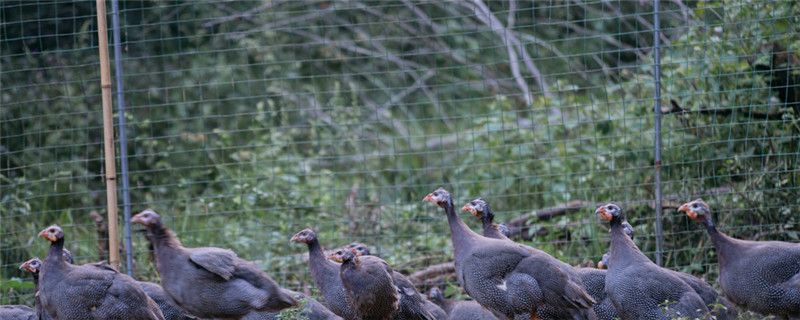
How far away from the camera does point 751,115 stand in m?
10.6

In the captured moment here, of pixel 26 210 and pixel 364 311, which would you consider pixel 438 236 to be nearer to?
pixel 364 311

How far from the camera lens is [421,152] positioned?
11344mm

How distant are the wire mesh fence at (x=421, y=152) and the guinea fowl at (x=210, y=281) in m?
2.17

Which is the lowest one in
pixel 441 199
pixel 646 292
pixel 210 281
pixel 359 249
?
pixel 646 292

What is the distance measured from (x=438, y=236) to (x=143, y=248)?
2.70 meters

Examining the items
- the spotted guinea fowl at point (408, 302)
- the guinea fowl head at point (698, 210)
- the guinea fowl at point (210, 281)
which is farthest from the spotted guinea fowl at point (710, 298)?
the guinea fowl at point (210, 281)

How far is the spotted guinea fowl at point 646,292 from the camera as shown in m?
8.20

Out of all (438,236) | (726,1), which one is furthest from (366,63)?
(726,1)

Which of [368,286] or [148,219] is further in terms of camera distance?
[148,219]

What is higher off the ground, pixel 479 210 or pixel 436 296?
pixel 479 210

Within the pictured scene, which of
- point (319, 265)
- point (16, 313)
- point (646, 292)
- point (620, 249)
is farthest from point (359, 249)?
point (16, 313)

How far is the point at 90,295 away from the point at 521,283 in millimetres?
2867

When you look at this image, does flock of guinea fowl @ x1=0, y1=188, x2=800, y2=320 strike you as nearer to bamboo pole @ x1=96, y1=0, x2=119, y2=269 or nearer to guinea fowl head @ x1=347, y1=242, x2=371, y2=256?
guinea fowl head @ x1=347, y1=242, x2=371, y2=256

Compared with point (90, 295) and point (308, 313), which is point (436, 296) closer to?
point (308, 313)
